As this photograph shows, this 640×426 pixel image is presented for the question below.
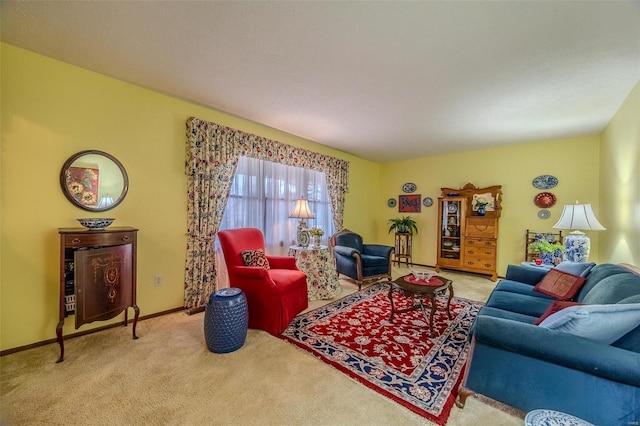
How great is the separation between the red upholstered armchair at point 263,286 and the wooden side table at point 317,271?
19.6 inches

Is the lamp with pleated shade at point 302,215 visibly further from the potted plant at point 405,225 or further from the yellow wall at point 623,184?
the yellow wall at point 623,184

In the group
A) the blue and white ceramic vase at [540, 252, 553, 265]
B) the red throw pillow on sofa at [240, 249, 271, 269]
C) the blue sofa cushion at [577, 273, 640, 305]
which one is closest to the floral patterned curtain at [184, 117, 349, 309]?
the red throw pillow on sofa at [240, 249, 271, 269]

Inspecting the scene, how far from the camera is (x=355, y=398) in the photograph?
163 cm

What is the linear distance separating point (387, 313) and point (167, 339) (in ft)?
7.54

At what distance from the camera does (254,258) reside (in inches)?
113

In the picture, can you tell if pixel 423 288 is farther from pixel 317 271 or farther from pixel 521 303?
pixel 317 271

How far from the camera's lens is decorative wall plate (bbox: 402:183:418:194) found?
19.0 ft

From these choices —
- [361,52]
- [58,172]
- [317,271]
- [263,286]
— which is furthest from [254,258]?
[361,52]

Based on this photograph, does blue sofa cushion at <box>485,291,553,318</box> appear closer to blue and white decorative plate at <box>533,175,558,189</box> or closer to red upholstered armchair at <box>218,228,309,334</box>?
red upholstered armchair at <box>218,228,309,334</box>

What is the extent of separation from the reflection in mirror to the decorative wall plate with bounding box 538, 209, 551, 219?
608cm

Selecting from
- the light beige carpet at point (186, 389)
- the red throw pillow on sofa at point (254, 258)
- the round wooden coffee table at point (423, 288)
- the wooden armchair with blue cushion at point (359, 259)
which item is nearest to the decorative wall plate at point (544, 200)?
the wooden armchair with blue cushion at point (359, 259)

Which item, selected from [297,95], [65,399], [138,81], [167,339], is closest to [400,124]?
[297,95]

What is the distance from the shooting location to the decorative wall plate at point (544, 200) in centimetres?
427

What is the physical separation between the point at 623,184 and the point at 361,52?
3283mm
